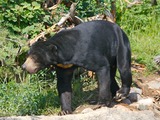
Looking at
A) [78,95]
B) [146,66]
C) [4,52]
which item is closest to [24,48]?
[4,52]

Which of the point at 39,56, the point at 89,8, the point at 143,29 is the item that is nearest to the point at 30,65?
the point at 39,56

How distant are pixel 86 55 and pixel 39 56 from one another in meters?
0.59

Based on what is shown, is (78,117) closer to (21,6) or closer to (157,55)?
(21,6)

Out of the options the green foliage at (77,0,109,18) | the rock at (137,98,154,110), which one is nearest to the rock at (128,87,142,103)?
the rock at (137,98,154,110)

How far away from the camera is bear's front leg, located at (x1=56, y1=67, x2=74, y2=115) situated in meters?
6.62

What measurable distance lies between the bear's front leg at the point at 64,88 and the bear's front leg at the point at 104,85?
0.37 meters

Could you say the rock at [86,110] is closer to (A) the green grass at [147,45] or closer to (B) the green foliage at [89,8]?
(B) the green foliage at [89,8]

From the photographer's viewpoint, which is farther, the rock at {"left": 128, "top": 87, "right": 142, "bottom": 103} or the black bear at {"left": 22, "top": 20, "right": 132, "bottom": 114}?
the rock at {"left": 128, "top": 87, "right": 142, "bottom": 103}

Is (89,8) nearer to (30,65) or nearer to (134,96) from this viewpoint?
(134,96)

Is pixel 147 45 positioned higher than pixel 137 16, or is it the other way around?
pixel 137 16

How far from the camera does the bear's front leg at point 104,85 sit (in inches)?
259

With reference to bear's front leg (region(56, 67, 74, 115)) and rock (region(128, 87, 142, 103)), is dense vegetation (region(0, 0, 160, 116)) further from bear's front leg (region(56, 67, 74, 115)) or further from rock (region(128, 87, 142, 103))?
rock (region(128, 87, 142, 103))

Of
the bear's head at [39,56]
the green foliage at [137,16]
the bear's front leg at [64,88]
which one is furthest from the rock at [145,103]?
the green foliage at [137,16]

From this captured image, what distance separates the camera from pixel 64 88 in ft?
21.9
